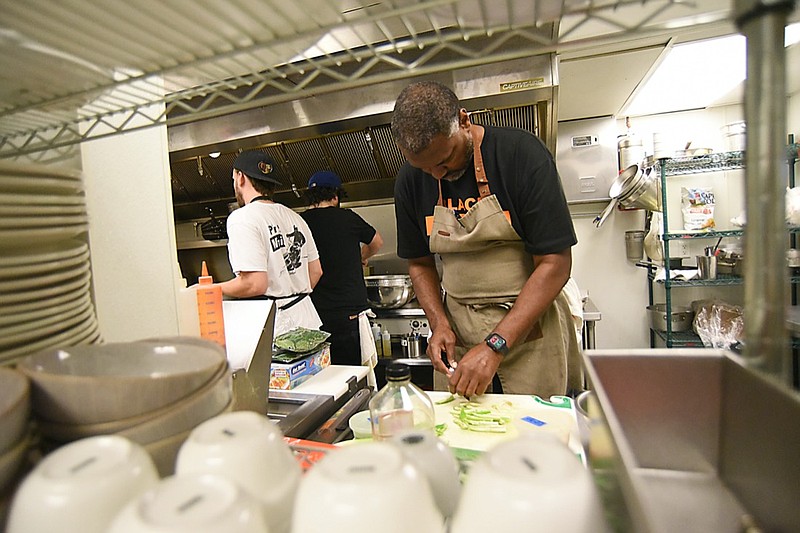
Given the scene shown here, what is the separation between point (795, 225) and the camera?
2621mm

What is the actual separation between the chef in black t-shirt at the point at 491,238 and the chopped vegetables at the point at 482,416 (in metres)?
0.17

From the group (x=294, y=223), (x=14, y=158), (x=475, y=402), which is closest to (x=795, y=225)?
(x=475, y=402)

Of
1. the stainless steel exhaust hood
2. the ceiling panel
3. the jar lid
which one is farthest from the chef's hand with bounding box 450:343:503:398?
the ceiling panel

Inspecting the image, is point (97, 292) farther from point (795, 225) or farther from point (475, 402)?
point (795, 225)

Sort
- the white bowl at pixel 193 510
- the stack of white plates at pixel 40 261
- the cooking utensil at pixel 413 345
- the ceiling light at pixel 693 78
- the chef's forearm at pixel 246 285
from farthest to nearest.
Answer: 1. the cooking utensil at pixel 413 345
2. the ceiling light at pixel 693 78
3. the chef's forearm at pixel 246 285
4. the stack of white plates at pixel 40 261
5. the white bowl at pixel 193 510

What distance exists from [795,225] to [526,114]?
1709mm

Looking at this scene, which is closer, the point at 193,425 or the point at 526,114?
the point at 193,425

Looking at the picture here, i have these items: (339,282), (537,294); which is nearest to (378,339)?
(339,282)

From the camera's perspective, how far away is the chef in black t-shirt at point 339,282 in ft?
9.03

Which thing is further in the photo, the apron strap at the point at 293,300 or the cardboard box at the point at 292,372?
the apron strap at the point at 293,300

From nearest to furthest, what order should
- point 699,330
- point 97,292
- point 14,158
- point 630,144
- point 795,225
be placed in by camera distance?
point 14,158 → point 97,292 → point 795,225 → point 699,330 → point 630,144

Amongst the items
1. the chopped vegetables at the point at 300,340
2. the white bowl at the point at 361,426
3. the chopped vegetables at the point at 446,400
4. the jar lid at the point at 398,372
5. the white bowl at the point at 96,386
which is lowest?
the chopped vegetables at the point at 446,400

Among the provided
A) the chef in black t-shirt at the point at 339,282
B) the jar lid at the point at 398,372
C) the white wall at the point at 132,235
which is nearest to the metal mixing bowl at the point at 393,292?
the chef in black t-shirt at the point at 339,282

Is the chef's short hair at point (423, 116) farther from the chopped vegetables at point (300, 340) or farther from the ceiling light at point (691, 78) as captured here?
the ceiling light at point (691, 78)
